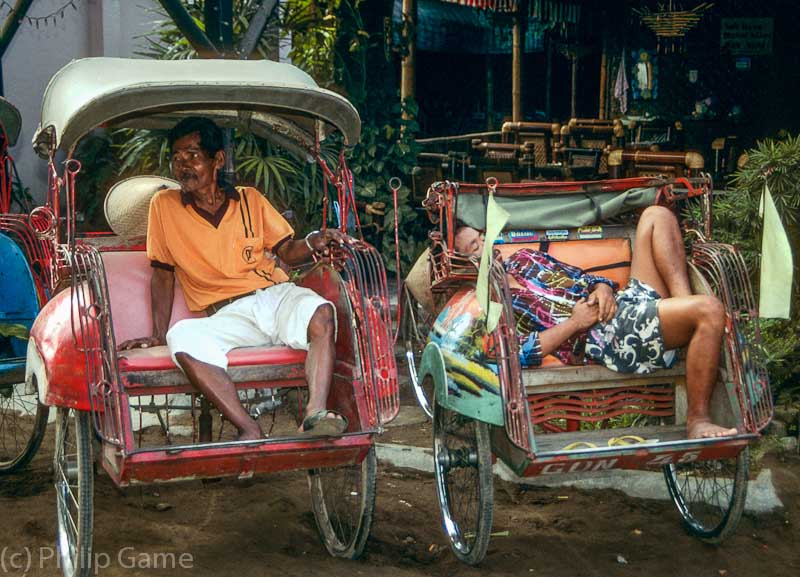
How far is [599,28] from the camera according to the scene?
13000mm

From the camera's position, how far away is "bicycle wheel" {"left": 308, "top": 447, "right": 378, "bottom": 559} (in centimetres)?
414

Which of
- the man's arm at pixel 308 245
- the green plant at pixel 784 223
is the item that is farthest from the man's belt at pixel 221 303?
the green plant at pixel 784 223

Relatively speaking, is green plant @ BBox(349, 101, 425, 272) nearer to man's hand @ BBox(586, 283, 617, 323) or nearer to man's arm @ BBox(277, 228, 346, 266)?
man's arm @ BBox(277, 228, 346, 266)

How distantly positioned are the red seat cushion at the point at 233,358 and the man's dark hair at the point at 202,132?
0.96 meters

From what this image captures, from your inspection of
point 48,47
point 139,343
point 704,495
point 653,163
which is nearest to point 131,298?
point 139,343

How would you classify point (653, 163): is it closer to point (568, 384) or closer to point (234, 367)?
point (568, 384)

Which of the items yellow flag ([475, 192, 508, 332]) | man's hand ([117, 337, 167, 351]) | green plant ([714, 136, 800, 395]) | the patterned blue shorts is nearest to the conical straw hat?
man's hand ([117, 337, 167, 351])

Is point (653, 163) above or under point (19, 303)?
above

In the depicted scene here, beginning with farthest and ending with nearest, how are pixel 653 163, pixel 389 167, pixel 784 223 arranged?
pixel 653 163, pixel 389 167, pixel 784 223

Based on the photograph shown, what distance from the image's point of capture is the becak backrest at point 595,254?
4977 mm

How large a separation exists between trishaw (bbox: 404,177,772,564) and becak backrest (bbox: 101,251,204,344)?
1.24 metres

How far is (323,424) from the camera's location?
12.4ft

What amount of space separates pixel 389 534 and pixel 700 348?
167 centimetres

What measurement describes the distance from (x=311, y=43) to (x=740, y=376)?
20.5 feet
